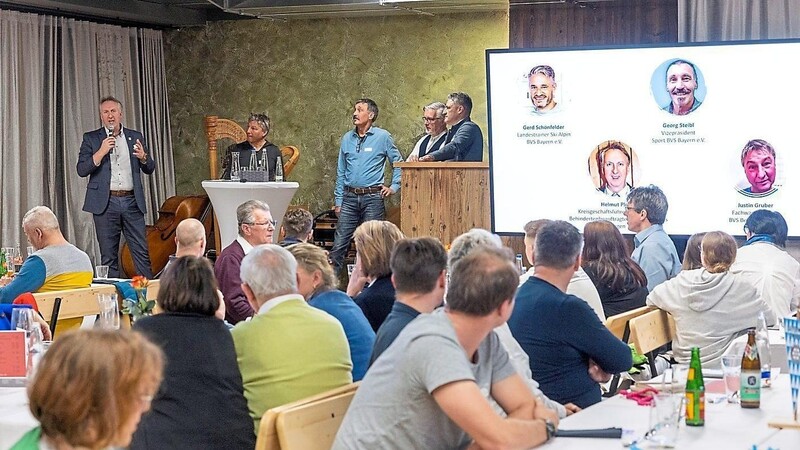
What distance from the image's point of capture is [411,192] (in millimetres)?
9242

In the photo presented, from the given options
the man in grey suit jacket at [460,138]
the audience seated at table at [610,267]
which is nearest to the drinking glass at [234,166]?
the man in grey suit jacket at [460,138]

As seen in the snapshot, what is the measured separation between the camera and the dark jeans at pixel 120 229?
10.6m

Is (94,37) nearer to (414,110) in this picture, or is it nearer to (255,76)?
(255,76)

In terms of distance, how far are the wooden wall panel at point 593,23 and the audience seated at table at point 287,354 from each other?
23.7ft

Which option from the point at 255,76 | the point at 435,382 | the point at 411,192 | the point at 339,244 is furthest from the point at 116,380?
the point at 255,76

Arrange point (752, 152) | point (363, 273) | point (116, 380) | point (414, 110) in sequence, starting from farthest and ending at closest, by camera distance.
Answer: point (414, 110), point (752, 152), point (363, 273), point (116, 380)

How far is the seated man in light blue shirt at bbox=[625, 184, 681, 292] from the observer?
23.2 feet

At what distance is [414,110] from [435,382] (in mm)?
9647

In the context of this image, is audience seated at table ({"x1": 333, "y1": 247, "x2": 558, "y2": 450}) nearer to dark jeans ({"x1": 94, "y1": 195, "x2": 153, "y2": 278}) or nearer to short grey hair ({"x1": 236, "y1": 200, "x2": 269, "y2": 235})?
short grey hair ({"x1": 236, "y1": 200, "x2": 269, "y2": 235})

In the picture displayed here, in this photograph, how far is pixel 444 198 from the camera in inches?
362

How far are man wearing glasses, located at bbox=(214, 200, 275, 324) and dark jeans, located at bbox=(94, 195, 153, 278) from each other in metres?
4.13

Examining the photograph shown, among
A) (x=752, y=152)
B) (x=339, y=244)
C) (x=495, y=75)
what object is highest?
(x=495, y=75)

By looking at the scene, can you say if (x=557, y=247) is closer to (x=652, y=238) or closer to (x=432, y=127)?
(x=652, y=238)

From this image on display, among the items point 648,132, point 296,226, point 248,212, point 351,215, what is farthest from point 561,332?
point 351,215
